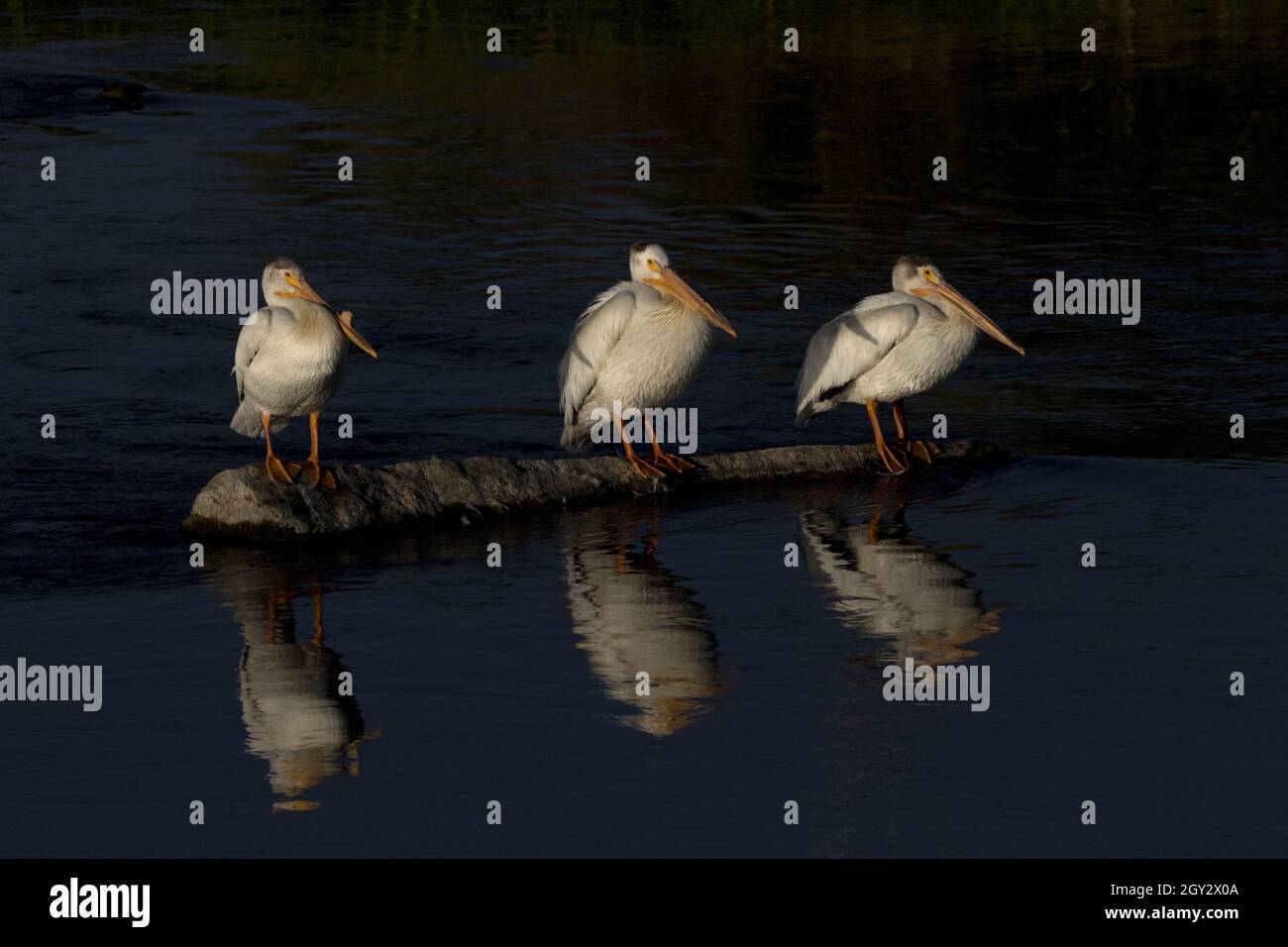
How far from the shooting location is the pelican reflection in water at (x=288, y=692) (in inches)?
232

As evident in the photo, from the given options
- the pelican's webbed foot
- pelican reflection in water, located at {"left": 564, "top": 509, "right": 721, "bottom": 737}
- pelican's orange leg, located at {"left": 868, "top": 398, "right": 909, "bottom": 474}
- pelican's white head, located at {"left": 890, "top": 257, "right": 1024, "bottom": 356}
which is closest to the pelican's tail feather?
pelican reflection in water, located at {"left": 564, "top": 509, "right": 721, "bottom": 737}

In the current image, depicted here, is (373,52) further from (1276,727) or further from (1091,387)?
(1276,727)

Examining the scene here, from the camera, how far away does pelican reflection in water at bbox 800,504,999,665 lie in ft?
23.0

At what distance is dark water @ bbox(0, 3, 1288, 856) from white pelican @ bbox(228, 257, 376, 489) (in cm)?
61

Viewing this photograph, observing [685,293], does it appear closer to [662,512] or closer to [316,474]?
[662,512]

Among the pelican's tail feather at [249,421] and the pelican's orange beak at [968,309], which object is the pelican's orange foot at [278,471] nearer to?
the pelican's tail feather at [249,421]

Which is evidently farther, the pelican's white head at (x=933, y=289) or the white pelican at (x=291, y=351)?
A: the pelican's white head at (x=933, y=289)

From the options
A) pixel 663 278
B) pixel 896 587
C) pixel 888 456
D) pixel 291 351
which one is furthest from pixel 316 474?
pixel 888 456

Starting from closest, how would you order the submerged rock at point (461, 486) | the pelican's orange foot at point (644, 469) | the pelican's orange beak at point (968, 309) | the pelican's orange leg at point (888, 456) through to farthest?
the submerged rock at point (461, 486)
the pelican's orange foot at point (644, 469)
the pelican's orange leg at point (888, 456)
the pelican's orange beak at point (968, 309)

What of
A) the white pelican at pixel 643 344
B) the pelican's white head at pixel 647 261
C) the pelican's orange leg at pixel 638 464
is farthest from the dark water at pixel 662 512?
the pelican's white head at pixel 647 261

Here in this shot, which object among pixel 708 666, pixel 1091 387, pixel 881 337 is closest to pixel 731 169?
pixel 1091 387

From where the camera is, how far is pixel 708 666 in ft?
22.1

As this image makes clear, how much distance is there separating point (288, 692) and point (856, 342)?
148 inches

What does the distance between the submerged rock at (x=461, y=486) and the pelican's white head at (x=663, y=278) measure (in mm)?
621
